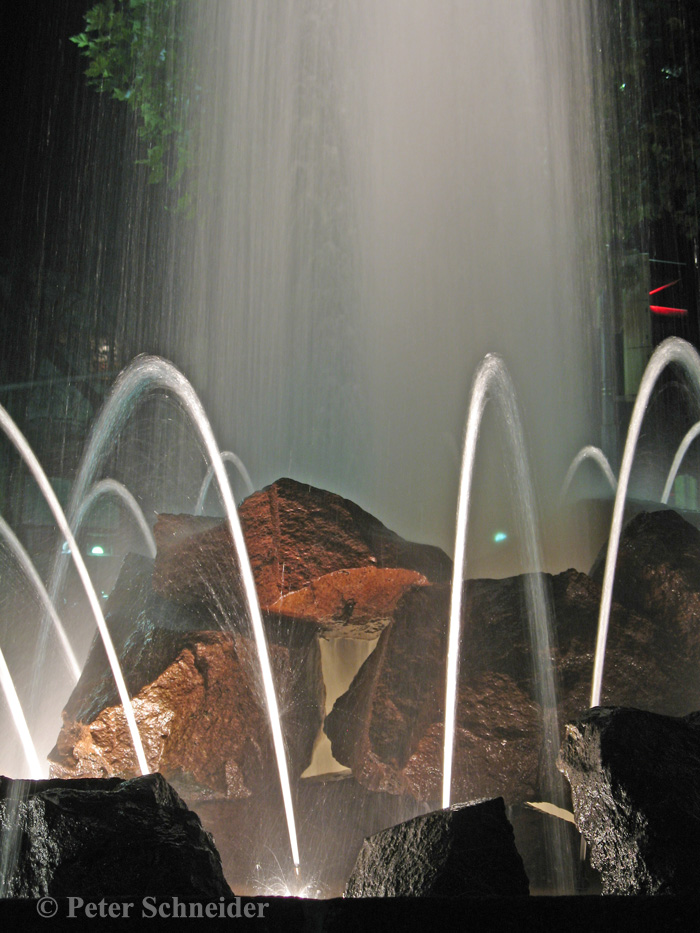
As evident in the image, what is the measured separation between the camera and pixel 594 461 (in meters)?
11.1

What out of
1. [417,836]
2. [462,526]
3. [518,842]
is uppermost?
[462,526]

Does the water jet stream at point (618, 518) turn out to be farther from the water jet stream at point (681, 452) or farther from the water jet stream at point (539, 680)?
the water jet stream at point (681, 452)

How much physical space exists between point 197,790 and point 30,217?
45.2 ft

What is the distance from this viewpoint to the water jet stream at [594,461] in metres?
10.2

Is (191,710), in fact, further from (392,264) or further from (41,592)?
(392,264)

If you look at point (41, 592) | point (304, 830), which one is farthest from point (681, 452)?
point (41, 592)

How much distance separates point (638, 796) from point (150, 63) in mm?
10471

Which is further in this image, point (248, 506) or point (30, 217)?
point (30, 217)

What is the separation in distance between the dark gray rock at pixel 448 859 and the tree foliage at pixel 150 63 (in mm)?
9486

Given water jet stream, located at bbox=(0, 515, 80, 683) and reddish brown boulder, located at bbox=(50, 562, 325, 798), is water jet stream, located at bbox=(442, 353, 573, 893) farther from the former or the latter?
water jet stream, located at bbox=(0, 515, 80, 683)

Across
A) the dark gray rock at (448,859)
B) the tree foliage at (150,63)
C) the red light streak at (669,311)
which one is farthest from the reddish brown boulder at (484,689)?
the red light streak at (669,311)

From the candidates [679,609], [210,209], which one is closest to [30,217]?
[210,209]

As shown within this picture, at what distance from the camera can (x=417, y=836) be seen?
120 inches

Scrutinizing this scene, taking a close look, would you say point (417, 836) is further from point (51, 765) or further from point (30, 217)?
point (30, 217)
